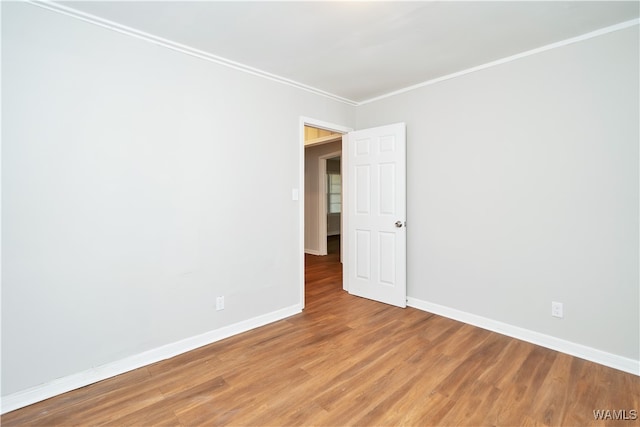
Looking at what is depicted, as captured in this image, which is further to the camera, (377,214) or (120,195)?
(377,214)

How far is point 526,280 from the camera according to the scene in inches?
106

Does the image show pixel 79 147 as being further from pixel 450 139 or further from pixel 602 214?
pixel 602 214

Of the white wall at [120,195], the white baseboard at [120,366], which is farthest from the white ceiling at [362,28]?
the white baseboard at [120,366]

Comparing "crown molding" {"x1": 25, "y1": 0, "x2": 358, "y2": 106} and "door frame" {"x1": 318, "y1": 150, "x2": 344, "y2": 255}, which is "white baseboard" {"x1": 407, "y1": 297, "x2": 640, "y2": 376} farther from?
"door frame" {"x1": 318, "y1": 150, "x2": 344, "y2": 255}

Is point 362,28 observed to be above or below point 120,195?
above

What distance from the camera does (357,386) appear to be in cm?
205

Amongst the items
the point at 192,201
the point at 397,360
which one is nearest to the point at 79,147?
the point at 192,201

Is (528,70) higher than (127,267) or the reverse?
higher

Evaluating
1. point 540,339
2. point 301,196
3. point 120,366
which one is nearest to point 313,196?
point 301,196

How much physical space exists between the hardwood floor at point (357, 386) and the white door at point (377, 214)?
85cm

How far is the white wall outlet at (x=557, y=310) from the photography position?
2.52 meters

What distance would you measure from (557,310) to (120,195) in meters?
3.54

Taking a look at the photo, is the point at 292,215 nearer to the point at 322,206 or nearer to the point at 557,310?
the point at 557,310

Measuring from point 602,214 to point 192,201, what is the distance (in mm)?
3215
